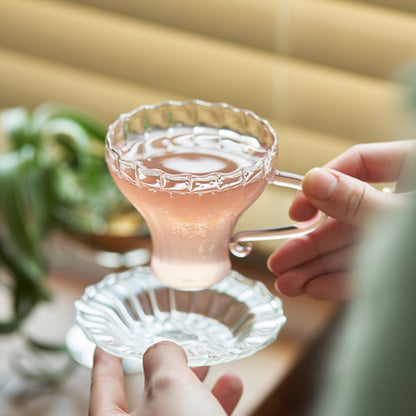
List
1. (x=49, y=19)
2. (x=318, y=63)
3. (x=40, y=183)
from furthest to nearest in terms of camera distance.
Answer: (x=49, y=19)
(x=318, y=63)
(x=40, y=183)

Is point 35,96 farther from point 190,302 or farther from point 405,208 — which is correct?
point 405,208

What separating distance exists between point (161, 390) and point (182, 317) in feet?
0.64

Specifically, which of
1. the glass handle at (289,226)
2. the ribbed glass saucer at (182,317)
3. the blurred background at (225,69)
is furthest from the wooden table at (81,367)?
the glass handle at (289,226)

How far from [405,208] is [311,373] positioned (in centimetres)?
97

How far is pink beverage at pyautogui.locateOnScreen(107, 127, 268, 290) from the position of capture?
0.53 meters

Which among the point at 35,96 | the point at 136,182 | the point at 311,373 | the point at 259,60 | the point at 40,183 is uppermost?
the point at 136,182

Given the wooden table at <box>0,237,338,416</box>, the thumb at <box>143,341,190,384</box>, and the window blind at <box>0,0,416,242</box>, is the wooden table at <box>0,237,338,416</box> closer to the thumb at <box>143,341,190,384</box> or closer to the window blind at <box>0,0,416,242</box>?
the window blind at <box>0,0,416,242</box>

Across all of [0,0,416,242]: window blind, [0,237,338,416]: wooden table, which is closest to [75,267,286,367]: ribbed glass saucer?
[0,237,338,416]: wooden table

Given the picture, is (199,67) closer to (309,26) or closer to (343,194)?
(309,26)

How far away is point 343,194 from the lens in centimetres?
54

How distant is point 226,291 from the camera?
0.67 m

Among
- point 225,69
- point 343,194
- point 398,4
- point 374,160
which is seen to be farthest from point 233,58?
point 343,194

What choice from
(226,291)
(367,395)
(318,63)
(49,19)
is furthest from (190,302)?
(49,19)

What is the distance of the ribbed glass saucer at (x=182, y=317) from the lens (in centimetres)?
57
